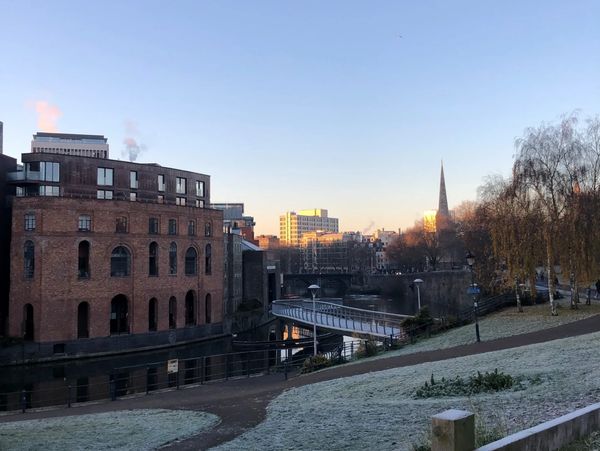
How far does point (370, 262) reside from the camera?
174000 millimetres

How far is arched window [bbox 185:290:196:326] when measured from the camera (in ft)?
187

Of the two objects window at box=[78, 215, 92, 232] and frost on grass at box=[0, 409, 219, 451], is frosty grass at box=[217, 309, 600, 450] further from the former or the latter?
window at box=[78, 215, 92, 232]

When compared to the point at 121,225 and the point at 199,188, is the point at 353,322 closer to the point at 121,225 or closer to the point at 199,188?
the point at 121,225

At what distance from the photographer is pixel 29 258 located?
46594mm

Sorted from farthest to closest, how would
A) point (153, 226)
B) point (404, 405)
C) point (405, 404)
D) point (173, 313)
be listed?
point (173, 313), point (153, 226), point (405, 404), point (404, 405)

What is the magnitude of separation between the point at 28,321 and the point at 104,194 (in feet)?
46.7

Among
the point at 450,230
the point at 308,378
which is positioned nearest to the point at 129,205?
the point at 308,378

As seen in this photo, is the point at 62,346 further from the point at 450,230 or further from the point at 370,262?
the point at 370,262

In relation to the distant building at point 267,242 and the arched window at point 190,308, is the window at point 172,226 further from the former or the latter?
the distant building at point 267,242

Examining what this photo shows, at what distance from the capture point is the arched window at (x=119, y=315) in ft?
164

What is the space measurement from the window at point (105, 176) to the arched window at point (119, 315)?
11.7 metres

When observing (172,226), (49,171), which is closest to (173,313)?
(172,226)

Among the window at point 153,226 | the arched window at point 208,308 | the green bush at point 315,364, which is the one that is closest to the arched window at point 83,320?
the window at point 153,226

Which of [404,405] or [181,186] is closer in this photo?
[404,405]
